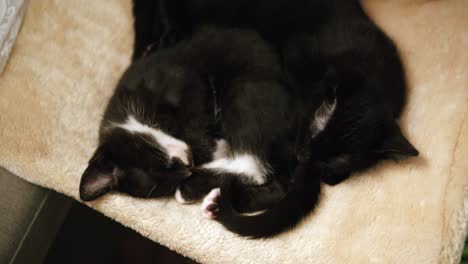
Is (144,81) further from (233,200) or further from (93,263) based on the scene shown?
(93,263)

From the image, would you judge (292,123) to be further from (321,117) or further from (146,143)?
(146,143)

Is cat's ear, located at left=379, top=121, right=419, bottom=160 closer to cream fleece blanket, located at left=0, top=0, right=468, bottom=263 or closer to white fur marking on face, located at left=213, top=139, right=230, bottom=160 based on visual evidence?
cream fleece blanket, located at left=0, top=0, right=468, bottom=263

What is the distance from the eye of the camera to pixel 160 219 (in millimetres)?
1144

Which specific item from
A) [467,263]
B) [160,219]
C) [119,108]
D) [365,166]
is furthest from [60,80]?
[467,263]

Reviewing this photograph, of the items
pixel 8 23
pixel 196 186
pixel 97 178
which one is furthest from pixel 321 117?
pixel 8 23

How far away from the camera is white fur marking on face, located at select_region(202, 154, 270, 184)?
1195 mm

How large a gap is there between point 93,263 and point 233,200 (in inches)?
28.5

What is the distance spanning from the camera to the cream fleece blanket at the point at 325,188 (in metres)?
1.09

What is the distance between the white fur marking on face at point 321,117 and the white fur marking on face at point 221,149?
27cm

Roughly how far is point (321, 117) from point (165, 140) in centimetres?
47

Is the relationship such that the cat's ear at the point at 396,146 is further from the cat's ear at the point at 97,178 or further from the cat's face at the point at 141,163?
the cat's ear at the point at 97,178

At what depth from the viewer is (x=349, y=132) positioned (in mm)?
1119

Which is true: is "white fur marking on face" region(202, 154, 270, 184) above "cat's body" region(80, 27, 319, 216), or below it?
below

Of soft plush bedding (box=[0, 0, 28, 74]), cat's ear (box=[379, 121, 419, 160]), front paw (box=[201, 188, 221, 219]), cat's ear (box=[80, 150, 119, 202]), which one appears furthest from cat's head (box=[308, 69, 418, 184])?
soft plush bedding (box=[0, 0, 28, 74])
